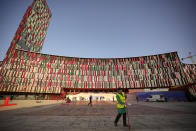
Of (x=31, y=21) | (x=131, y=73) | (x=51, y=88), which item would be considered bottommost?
(x=51, y=88)

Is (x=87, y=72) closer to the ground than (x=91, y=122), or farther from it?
farther from it

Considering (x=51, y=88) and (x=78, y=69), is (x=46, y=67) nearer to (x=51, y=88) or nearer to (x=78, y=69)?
(x=51, y=88)

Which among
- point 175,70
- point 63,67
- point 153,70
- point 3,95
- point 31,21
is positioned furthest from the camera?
point 31,21

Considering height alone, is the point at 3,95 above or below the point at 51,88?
below

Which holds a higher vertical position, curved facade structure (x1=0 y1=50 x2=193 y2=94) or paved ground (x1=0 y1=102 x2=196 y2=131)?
curved facade structure (x1=0 y1=50 x2=193 y2=94)

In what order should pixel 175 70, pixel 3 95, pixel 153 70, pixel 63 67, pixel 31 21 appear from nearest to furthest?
pixel 3 95
pixel 175 70
pixel 153 70
pixel 63 67
pixel 31 21

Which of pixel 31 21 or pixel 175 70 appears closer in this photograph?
pixel 175 70

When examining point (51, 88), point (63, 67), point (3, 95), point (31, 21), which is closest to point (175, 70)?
point (63, 67)

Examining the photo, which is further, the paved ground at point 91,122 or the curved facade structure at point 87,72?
the curved facade structure at point 87,72

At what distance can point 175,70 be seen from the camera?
37781mm

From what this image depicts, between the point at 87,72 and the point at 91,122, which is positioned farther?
the point at 87,72

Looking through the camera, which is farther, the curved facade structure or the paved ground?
the curved facade structure

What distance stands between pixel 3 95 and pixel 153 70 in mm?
66065

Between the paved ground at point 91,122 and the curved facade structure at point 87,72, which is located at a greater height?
the curved facade structure at point 87,72
